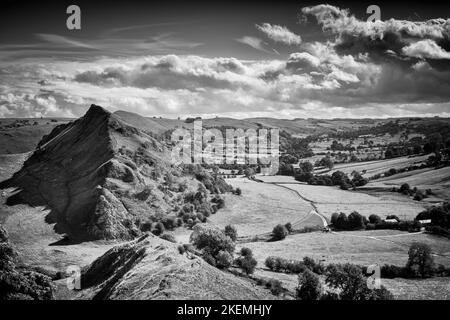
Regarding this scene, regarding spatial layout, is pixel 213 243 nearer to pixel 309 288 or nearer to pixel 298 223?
pixel 309 288

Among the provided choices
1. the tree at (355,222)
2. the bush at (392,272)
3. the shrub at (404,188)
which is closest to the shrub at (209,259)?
the bush at (392,272)

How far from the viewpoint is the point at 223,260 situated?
63.1 m

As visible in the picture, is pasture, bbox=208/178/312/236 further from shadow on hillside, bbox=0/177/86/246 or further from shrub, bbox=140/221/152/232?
shadow on hillside, bbox=0/177/86/246

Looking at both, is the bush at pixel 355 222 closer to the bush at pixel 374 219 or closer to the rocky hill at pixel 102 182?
the bush at pixel 374 219

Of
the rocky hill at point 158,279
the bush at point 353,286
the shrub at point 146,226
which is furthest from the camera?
the shrub at point 146,226

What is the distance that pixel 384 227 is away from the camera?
102m

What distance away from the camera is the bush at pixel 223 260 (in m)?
62.9

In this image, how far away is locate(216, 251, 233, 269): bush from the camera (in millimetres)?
62938

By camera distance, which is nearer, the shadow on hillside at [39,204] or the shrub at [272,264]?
the shrub at [272,264]

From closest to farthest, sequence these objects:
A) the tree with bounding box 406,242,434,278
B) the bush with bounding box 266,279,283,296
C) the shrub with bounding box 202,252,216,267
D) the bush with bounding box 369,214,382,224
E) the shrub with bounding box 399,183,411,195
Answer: the bush with bounding box 266,279,283,296 → the shrub with bounding box 202,252,216,267 → the tree with bounding box 406,242,434,278 → the bush with bounding box 369,214,382,224 → the shrub with bounding box 399,183,411,195

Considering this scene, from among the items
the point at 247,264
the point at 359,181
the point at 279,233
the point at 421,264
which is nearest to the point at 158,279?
the point at 247,264

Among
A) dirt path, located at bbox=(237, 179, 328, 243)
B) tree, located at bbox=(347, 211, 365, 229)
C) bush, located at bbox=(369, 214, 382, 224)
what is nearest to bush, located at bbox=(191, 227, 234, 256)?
dirt path, located at bbox=(237, 179, 328, 243)

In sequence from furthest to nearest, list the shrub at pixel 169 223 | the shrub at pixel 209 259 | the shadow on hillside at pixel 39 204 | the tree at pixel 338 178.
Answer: the tree at pixel 338 178 < the shrub at pixel 169 223 < the shadow on hillside at pixel 39 204 < the shrub at pixel 209 259
